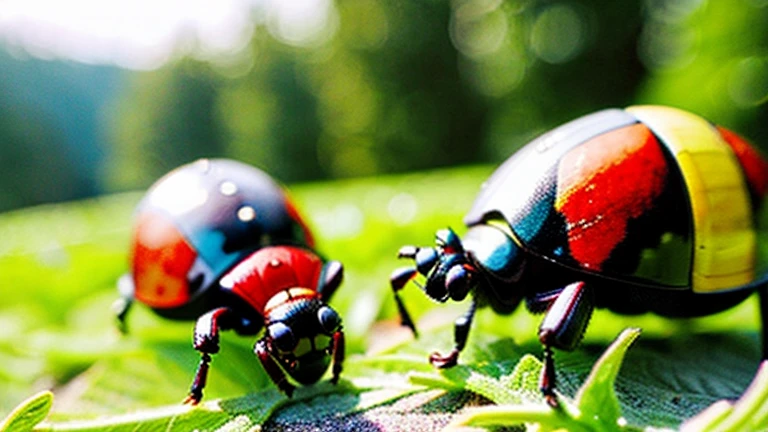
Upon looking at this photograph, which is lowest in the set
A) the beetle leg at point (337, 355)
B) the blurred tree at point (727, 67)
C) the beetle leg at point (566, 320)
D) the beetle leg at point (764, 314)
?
the blurred tree at point (727, 67)

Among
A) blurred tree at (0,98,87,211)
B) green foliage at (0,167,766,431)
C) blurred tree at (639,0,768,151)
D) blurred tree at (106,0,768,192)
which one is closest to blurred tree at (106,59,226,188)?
blurred tree at (106,0,768,192)

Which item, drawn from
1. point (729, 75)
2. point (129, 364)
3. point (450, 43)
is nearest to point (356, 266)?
point (129, 364)

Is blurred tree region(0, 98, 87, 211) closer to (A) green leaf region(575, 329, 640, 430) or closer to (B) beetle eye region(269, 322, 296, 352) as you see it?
(B) beetle eye region(269, 322, 296, 352)

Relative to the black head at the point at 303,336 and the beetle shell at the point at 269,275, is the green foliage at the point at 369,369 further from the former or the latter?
the beetle shell at the point at 269,275

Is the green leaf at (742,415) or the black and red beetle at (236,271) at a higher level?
the green leaf at (742,415)

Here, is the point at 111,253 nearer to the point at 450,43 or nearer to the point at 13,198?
the point at 450,43

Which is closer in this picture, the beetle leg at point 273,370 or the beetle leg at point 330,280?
the beetle leg at point 273,370

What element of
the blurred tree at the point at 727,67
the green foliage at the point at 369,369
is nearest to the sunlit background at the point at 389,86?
the blurred tree at the point at 727,67
